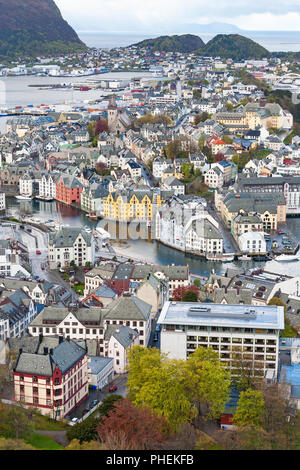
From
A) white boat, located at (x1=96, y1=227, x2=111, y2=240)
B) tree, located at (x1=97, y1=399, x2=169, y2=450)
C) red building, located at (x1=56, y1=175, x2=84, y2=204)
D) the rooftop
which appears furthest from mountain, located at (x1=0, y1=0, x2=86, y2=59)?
tree, located at (x1=97, y1=399, x2=169, y2=450)

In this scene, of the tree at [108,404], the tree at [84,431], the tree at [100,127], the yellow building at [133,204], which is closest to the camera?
the tree at [84,431]

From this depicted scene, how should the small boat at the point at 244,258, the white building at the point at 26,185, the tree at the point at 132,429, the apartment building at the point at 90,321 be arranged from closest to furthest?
the tree at the point at 132,429, the apartment building at the point at 90,321, the small boat at the point at 244,258, the white building at the point at 26,185

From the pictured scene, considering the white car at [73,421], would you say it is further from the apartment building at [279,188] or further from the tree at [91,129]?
the tree at [91,129]

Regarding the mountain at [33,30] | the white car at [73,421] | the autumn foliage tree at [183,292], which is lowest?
the white car at [73,421]

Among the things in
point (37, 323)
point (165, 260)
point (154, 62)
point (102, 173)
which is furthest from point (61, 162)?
point (154, 62)

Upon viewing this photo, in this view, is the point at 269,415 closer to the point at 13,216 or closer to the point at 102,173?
the point at 13,216

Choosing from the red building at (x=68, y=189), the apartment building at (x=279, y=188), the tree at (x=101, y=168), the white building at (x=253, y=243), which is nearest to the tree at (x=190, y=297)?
the white building at (x=253, y=243)

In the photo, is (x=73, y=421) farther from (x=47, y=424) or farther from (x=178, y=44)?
(x=178, y=44)

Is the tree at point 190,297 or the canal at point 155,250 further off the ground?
the tree at point 190,297
